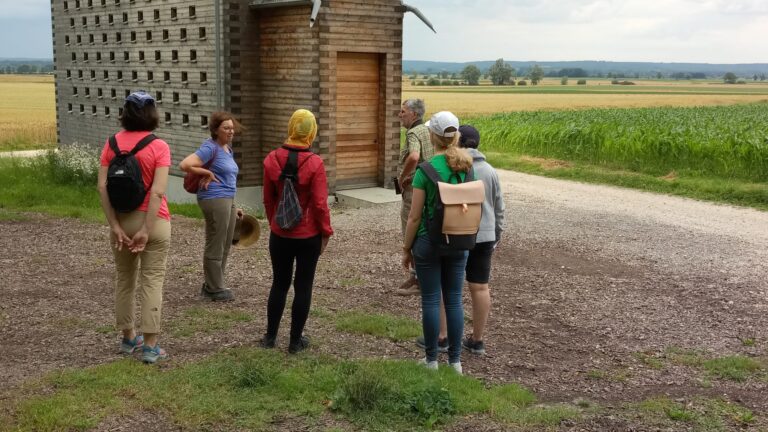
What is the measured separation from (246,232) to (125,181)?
9.52 feet

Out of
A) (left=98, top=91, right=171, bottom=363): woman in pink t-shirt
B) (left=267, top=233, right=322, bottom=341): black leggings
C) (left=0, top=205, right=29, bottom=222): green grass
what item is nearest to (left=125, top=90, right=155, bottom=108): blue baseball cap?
(left=98, top=91, right=171, bottom=363): woman in pink t-shirt

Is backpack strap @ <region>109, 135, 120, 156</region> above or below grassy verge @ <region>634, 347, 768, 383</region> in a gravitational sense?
above

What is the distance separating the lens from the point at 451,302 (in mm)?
5855

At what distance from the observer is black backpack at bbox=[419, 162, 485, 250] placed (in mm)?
5477

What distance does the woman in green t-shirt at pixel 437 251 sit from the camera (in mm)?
5590

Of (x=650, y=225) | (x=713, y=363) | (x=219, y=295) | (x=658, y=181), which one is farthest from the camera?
(x=658, y=181)

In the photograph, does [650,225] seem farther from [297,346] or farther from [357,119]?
[297,346]

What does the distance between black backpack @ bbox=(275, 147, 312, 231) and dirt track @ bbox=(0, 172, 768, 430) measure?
1.30 meters

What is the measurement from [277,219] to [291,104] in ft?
28.8

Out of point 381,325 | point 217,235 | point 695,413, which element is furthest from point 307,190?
point 695,413

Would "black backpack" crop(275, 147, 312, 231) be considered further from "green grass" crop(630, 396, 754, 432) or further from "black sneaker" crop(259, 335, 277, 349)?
"green grass" crop(630, 396, 754, 432)

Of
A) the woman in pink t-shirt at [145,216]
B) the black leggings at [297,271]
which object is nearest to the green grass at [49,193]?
the woman in pink t-shirt at [145,216]

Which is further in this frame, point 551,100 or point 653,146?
point 551,100

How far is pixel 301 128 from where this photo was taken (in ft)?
19.4
